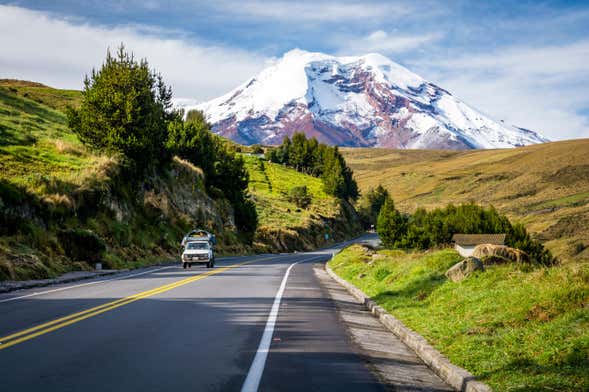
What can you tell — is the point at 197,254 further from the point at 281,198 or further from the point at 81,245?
the point at 281,198

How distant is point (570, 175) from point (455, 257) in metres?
174

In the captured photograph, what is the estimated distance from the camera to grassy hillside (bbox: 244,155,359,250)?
8262 centimetres

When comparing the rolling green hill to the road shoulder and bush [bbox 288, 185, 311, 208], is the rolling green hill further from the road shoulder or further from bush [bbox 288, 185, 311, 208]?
bush [bbox 288, 185, 311, 208]

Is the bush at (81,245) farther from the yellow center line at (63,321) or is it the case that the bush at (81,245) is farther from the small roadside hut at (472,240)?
the small roadside hut at (472,240)

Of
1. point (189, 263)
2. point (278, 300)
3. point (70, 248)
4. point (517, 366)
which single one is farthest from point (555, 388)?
point (189, 263)

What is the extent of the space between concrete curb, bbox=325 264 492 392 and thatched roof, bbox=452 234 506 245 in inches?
3535

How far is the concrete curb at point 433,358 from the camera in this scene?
22.9ft

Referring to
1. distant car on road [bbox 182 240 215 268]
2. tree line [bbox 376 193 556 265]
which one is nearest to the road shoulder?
distant car on road [bbox 182 240 215 268]

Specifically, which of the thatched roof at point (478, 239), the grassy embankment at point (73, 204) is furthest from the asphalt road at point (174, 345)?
the thatched roof at point (478, 239)

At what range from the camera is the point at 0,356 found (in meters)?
7.97

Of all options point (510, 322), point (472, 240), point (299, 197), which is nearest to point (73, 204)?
point (510, 322)

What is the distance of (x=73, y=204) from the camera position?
1314 inches

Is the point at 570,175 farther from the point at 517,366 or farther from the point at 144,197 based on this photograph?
the point at 517,366

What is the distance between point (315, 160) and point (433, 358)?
152 m
